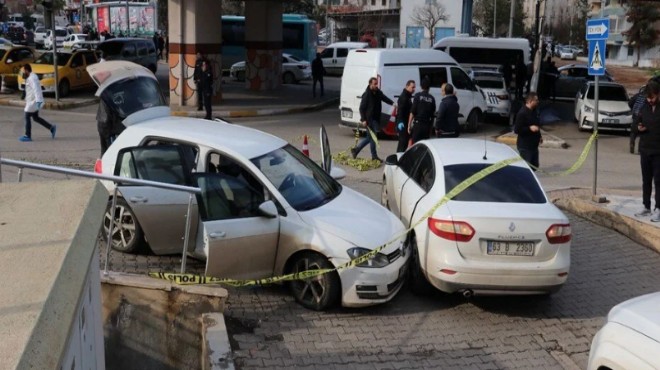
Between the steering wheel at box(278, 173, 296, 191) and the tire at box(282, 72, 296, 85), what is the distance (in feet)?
91.7

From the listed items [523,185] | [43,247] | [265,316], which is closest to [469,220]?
[523,185]

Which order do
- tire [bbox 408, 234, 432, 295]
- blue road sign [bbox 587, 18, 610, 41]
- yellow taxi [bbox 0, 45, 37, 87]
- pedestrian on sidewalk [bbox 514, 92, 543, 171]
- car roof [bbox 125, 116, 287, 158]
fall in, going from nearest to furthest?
tire [bbox 408, 234, 432, 295] → car roof [bbox 125, 116, 287, 158] → blue road sign [bbox 587, 18, 610, 41] → pedestrian on sidewalk [bbox 514, 92, 543, 171] → yellow taxi [bbox 0, 45, 37, 87]

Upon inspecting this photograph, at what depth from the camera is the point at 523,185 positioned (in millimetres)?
7910

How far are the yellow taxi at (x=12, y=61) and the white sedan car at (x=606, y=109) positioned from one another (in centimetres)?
1939

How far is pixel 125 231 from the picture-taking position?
8.23 m

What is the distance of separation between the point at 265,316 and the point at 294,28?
37.4 metres

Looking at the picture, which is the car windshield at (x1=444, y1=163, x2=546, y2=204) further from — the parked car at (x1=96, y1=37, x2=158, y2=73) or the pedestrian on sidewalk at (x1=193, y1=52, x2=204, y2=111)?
the parked car at (x1=96, y1=37, x2=158, y2=73)

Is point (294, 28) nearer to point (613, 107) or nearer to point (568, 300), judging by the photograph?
point (613, 107)

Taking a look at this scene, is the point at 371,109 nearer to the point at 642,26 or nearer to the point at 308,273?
the point at 308,273

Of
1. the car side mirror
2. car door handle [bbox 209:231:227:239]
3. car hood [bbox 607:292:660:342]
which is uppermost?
the car side mirror

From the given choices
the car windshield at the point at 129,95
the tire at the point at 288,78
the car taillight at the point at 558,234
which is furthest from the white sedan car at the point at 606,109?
the tire at the point at 288,78

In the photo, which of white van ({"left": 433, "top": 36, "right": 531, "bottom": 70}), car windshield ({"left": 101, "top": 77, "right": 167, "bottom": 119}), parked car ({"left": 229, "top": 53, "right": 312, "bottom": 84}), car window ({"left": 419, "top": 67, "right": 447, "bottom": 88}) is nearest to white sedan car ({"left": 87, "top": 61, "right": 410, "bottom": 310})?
car windshield ({"left": 101, "top": 77, "right": 167, "bottom": 119})

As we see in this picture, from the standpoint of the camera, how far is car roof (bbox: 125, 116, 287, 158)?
800 centimetres

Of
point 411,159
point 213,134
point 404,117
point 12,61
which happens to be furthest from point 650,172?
point 12,61
